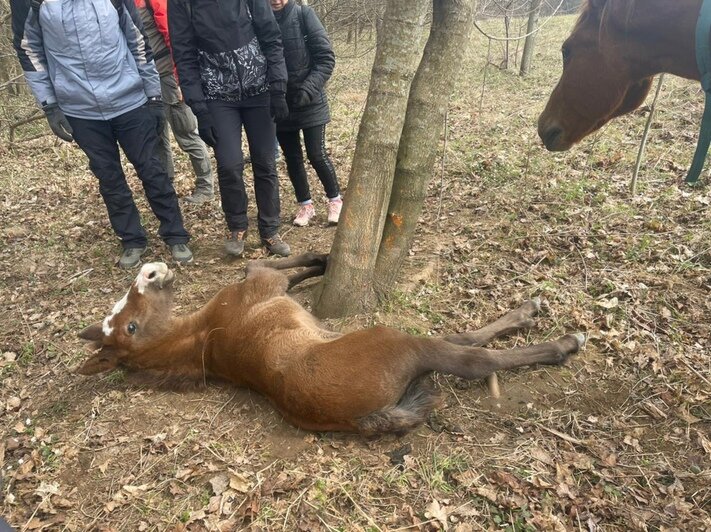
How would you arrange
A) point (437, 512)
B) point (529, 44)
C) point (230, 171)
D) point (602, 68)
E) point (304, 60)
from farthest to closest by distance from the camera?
point (529, 44), point (304, 60), point (230, 171), point (602, 68), point (437, 512)

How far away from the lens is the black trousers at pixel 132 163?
4.70m

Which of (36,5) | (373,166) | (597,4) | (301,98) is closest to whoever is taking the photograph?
(597,4)

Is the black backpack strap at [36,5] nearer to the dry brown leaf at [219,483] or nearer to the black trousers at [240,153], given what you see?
the black trousers at [240,153]

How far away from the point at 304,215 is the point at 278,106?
1.49m

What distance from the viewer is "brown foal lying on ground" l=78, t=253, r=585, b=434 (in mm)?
2881

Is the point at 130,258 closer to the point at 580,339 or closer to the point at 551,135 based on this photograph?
the point at 551,135

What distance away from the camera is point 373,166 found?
3.53m

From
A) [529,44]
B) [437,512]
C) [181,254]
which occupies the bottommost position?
[437,512]

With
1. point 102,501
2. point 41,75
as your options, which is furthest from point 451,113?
point 102,501

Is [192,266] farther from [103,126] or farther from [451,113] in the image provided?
A: [451,113]

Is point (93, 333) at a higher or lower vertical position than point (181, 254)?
lower

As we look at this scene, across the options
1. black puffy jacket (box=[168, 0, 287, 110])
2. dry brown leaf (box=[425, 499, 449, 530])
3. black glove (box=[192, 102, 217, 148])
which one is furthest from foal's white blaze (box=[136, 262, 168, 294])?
dry brown leaf (box=[425, 499, 449, 530])

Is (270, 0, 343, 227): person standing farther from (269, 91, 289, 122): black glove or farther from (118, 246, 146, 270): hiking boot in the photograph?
(118, 246, 146, 270): hiking boot

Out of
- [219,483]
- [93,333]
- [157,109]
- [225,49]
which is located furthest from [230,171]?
[219,483]
